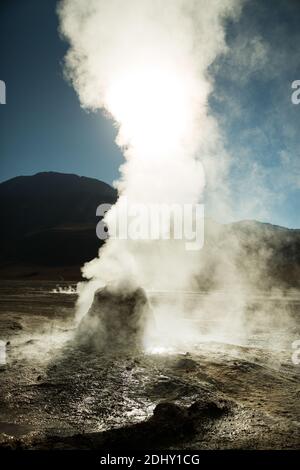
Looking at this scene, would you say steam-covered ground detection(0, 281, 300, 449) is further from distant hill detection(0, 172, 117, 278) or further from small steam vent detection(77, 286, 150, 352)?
distant hill detection(0, 172, 117, 278)

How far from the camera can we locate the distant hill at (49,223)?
66.8 meters

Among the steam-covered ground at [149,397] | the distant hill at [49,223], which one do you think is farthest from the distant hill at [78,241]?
the steam-covered ground at [149,397]

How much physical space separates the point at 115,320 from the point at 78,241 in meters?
63.9

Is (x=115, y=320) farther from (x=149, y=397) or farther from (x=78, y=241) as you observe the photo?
(x=78, y=241)

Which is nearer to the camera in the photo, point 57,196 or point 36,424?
point 36,424

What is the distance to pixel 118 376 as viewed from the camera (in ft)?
24.6

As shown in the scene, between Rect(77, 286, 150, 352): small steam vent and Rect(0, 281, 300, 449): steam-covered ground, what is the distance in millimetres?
763

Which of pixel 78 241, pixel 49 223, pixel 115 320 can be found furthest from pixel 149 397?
pixel 49 223

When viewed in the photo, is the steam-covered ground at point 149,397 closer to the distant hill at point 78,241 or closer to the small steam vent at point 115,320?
the small steam vent at point 115,320

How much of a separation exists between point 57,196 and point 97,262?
338 ft

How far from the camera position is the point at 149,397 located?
6.50 m
